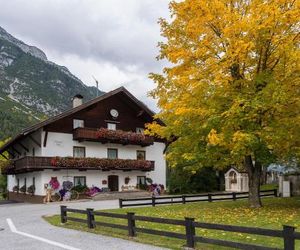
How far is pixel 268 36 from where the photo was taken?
18.7m

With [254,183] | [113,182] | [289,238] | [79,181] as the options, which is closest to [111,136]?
[113,182]

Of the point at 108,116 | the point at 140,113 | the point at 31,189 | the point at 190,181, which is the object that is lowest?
the point at 31,189

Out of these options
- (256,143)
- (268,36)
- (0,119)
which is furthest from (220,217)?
(0,119)

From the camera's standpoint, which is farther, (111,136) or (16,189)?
(16,189)

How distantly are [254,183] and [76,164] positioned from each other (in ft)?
71.5

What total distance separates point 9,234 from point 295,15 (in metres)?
14.6

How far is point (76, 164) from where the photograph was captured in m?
40.3

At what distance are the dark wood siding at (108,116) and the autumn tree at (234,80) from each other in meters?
21.5

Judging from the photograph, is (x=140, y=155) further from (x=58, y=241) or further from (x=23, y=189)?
(x=58, y=241)

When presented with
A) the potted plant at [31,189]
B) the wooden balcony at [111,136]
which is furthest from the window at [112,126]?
the potted plant at [31,189]

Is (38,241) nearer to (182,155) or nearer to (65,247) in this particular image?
(65,247)

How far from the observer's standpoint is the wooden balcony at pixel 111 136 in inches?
1631

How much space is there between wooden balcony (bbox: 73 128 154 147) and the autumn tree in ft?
67.8

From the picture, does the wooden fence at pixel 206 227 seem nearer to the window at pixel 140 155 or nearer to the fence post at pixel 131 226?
the fence post at pixel 131 226
